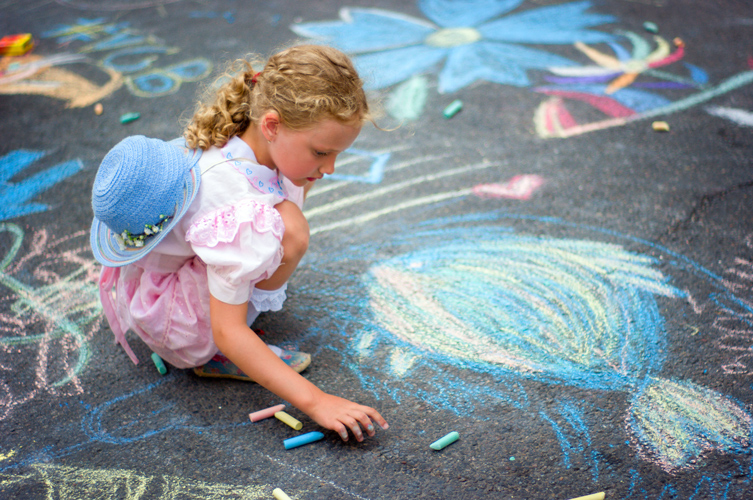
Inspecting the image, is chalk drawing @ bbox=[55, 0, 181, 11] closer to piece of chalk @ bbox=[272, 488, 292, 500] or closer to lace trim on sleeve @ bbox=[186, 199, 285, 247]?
lace trim on sleeve @ bbox=[186, 199, 285, 247]

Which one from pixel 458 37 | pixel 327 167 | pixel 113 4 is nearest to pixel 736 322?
pixel 327 167

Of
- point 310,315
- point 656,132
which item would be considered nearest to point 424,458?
point 310,315

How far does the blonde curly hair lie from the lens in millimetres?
1630

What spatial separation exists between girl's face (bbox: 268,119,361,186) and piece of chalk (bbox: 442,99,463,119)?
1681 mm

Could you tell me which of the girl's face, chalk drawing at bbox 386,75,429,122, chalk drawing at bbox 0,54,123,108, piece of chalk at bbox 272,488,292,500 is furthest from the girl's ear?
chalk drawing at bbox 0,54,123,108

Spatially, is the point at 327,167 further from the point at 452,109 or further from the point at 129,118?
the point at 129,118

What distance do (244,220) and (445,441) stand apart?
0.84 meters

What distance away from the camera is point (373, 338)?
2.10m

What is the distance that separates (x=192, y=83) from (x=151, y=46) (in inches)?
28.5

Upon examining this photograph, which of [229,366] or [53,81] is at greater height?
[53,81]

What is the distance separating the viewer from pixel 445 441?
5.62ft

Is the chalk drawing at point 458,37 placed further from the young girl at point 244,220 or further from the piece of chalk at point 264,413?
the piece of chalk at point 264,413

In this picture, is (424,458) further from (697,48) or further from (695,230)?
(697,48)

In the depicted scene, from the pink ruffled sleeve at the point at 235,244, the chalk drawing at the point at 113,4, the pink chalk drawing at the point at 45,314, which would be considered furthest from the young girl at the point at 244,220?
the chalk drawing at the point at 113,4
